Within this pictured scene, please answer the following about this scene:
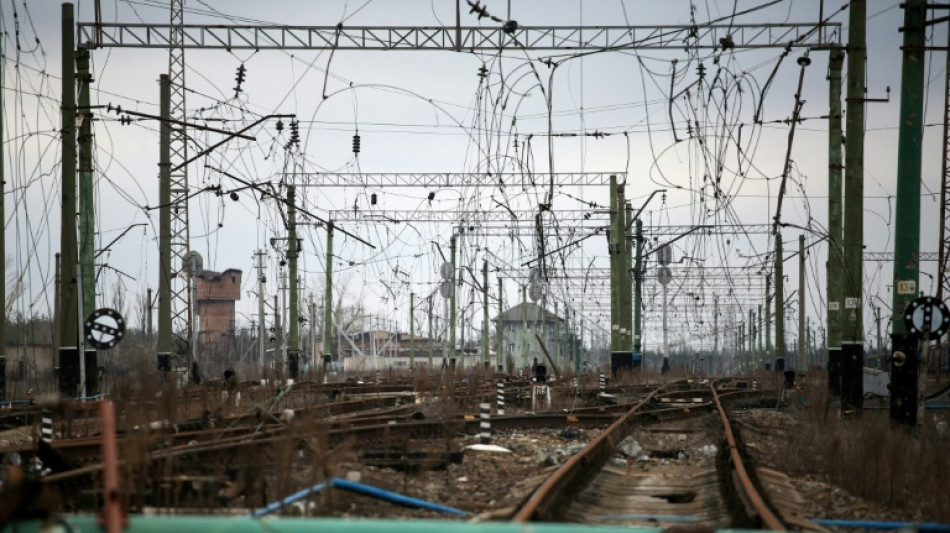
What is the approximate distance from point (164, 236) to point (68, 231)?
7532 millimetres

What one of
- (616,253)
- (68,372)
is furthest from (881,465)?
(616,253)

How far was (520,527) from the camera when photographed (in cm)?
589

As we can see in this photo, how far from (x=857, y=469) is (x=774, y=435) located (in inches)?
328

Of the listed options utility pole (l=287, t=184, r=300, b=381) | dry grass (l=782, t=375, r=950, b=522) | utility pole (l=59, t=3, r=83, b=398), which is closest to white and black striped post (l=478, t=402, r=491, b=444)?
dry grass (l=782, t=375, r=950, b=522)

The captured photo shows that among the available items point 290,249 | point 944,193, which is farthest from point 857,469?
point 290,249

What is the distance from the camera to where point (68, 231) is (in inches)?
971

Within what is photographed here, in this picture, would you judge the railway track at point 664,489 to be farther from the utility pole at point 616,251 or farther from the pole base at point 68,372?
the utility pole at point 616,251

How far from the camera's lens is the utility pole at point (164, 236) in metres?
31.2

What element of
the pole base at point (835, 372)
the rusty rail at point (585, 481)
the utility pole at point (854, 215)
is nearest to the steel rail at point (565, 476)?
the rusty rail at point (585, 481)

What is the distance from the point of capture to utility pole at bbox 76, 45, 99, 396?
25.2 m

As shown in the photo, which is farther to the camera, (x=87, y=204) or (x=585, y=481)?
(x=87, y=204)

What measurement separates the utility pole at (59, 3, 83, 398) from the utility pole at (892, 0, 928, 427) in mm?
16450

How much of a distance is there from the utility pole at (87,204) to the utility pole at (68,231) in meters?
0.24

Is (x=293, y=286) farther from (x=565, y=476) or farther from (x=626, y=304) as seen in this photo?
(x=565, y=476)
